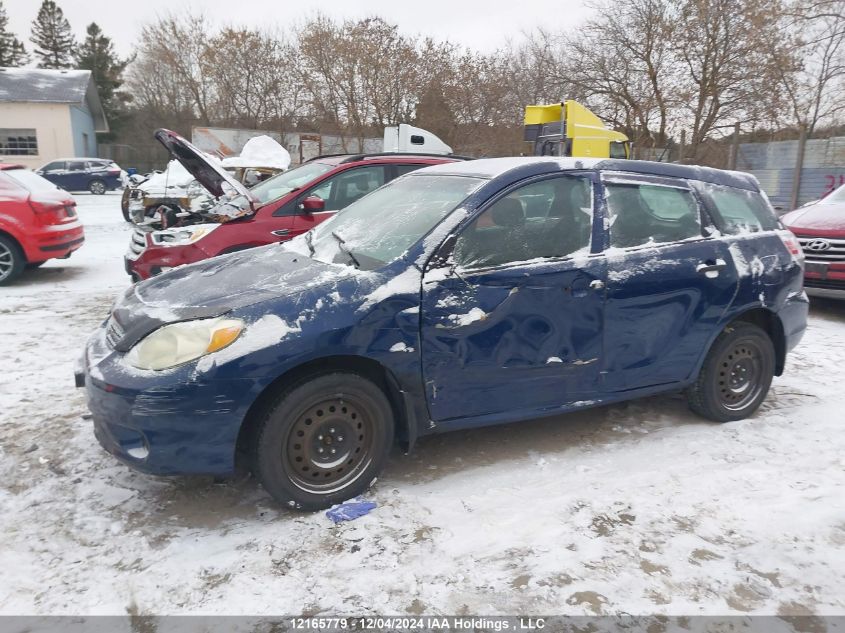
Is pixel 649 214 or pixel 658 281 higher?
pixel 649 214

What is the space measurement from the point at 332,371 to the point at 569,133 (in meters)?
10.5

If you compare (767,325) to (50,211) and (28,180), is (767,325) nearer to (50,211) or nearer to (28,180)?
(50,211)

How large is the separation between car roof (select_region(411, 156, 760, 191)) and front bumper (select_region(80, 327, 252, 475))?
74.9 inches

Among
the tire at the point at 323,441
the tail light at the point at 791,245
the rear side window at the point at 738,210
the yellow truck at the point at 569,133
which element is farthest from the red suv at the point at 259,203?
the yellow truck at the point at 569,133

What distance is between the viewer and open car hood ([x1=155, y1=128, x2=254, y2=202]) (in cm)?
678

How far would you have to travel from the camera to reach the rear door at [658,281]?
3.64m

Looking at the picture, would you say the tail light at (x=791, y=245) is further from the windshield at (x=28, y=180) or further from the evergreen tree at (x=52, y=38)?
the evergreen tree at (x=52, y=38)

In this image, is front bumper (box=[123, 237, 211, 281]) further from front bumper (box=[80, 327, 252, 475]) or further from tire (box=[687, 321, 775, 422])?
tire (box=[687, 321, 775, 422])

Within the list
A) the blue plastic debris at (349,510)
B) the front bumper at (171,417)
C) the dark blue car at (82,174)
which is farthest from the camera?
the dark blue car at (82,174)

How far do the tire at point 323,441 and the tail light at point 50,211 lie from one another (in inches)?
279

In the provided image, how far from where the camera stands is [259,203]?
6570 millimetres

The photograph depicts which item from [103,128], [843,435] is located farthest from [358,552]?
[103,128]

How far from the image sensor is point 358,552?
2.80m

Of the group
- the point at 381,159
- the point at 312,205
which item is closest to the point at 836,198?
the point at 381,159
